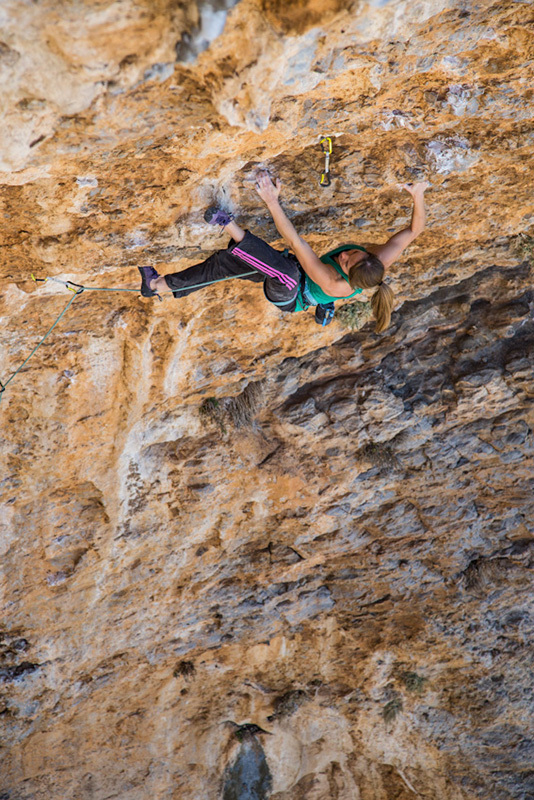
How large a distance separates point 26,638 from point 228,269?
16.0ft

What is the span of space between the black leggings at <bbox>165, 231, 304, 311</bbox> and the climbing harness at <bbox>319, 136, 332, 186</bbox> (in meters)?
0.59

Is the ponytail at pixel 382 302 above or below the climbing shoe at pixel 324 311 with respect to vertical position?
below

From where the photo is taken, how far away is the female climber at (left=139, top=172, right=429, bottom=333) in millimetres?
3865

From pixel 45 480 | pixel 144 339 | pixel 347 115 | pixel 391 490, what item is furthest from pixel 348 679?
pixel 347 115

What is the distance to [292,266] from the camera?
13.5 ft

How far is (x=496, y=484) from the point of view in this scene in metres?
6.11

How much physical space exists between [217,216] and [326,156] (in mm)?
892

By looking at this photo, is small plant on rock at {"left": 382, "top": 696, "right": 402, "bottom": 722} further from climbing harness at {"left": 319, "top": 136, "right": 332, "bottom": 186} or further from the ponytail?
climbing harness at {"left": 319, "top": 136, "right": 332, "bottom": 186}

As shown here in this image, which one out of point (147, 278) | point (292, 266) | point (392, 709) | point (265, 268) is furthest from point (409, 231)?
point (392, 709)

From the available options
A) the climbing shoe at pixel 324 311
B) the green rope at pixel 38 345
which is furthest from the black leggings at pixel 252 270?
Answer: the green rope at pixel 38 345

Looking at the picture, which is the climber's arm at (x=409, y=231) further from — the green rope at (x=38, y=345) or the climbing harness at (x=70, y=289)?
the green rope at (x=38, y=345)

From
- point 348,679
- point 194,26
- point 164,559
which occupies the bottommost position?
point 348,679

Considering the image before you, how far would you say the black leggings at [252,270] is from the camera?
396cm

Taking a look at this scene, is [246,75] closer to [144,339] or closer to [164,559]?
[144,339]
